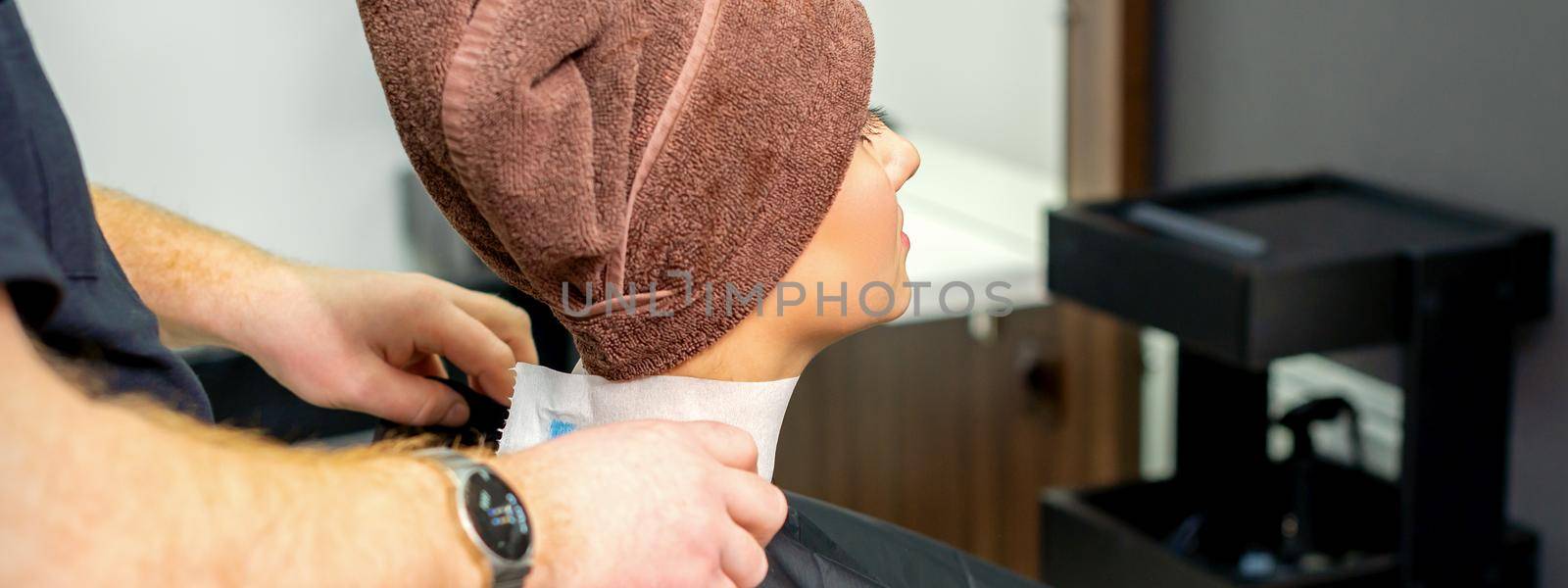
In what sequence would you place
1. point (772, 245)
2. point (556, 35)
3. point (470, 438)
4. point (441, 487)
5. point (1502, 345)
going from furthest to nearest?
point (1502, 345) < point (470, 438) < point (772, 245) < point (556, 35) < point (441, 487)

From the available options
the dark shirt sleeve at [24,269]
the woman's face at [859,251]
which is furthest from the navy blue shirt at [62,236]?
the woman's face at [859,251]

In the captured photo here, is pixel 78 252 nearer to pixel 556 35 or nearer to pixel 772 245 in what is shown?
pixel 556 35

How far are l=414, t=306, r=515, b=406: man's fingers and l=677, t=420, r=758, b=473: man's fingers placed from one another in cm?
37

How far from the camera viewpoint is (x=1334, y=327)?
6.35ft

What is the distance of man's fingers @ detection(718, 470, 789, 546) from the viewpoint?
77cm

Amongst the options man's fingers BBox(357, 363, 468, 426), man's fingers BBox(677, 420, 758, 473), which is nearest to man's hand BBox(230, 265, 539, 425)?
man's fingers BBox(357, 363, 468, 426)

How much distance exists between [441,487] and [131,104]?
191 centimetres

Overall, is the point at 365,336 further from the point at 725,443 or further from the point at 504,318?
the point at 725,443

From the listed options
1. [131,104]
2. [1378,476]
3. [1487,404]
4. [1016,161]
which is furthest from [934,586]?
[131,104]

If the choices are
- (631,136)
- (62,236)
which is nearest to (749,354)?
(631,136)

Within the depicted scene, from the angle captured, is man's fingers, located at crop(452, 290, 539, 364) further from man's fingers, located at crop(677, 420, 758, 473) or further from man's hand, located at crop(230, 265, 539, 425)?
man's fingers, located at crop(677, 420, 758, 473)

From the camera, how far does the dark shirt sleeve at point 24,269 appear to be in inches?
23.3

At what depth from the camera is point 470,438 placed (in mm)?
1125

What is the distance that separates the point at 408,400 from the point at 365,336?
60mm
